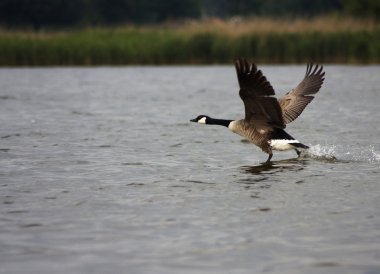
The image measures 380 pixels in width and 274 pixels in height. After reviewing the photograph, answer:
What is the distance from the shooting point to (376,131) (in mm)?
13125

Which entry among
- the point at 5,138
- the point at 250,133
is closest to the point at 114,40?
the point at 5,138

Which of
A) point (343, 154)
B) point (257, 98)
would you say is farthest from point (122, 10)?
point (257, 98)

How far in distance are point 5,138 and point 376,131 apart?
19.1ft

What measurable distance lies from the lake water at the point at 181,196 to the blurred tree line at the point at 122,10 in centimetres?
4200

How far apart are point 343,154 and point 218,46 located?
21.6m

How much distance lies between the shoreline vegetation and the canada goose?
18.6 m

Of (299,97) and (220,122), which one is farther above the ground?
(299,97)

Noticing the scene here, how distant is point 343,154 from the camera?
10.6 m

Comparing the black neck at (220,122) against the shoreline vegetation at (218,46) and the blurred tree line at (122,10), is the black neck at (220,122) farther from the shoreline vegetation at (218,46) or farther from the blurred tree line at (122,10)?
the blurred tree line at (122,10)

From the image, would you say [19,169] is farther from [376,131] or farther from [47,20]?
[47,20]

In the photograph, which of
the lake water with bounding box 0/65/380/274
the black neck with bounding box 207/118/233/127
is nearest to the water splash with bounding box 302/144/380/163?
the lake water with bounding box 0/65/380/274

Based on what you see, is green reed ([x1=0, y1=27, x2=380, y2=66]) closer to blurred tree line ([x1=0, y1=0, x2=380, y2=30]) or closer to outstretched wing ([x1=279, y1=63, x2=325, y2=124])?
outstretched wing ([x1=279, y1=63, x2=325, y2=124])

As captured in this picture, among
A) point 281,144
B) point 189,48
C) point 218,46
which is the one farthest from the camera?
point 189,48

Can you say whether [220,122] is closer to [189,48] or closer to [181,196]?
[181,196]
